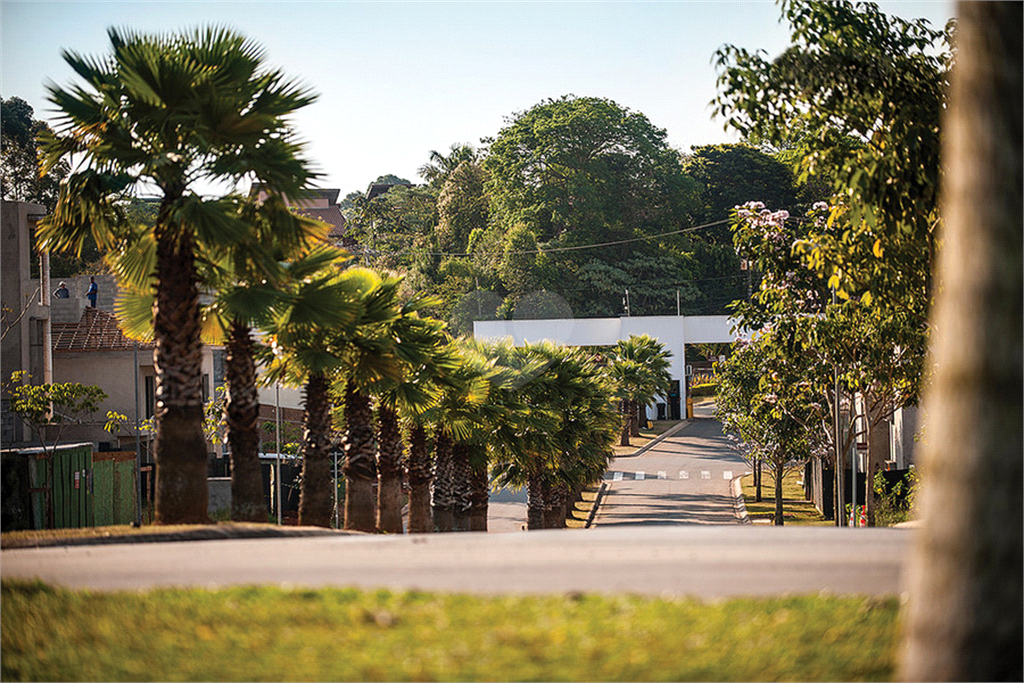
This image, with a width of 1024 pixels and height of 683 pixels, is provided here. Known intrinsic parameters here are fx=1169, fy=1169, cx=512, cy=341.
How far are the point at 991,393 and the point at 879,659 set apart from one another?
5.34ft

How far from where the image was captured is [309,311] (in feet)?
55.1

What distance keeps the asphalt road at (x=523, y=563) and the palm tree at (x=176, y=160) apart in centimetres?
290

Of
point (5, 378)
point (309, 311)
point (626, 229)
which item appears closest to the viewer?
point (309, 311)

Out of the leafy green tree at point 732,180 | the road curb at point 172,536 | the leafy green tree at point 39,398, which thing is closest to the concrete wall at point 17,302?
the leafy green tree at point 39,398

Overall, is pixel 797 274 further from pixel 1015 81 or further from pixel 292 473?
pixel 292 473

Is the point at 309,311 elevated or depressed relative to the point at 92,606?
elevated

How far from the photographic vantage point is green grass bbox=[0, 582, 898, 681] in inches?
244

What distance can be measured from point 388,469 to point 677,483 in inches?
1299

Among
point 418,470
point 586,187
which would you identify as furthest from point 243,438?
point 586,187

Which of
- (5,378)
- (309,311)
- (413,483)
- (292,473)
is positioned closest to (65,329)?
(5,378)

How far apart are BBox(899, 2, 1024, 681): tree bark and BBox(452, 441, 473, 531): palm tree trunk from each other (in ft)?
77.0

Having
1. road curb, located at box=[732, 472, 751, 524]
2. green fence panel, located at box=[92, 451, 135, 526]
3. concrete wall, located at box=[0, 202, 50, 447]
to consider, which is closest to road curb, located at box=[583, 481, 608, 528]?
road curb, located at box=[732, 472, 751, 524]

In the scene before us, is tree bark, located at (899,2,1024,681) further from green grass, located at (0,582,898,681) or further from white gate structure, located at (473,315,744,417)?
white gate structure, located at (473,315,744,417)

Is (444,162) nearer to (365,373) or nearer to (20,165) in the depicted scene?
(20,165)
